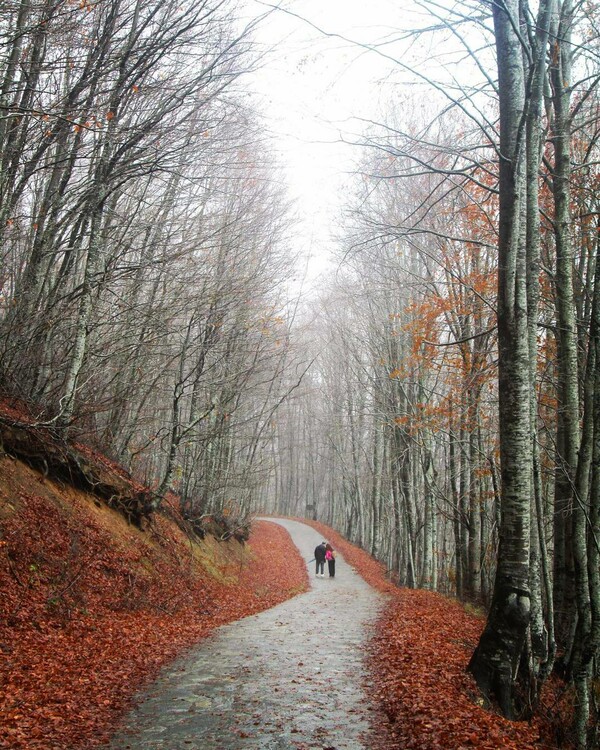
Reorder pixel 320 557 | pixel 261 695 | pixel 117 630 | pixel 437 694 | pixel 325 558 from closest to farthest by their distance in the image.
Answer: pixel 437 694, pixel 261 695, pixel 117 630, pixel 325 558, pixel 320 557

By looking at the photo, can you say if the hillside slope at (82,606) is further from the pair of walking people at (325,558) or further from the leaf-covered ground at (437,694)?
the pair of walking people at (325,558)

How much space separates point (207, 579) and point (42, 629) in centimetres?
675

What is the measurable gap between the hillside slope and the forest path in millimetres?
359

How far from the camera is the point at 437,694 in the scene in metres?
5.33

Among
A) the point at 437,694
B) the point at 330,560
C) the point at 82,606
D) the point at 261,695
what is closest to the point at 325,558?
the point at 330,560

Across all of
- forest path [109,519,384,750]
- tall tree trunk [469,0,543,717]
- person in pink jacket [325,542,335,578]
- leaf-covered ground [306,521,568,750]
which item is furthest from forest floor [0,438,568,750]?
person in pink jacket [325,542,335,578]

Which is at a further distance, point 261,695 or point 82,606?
point 82,606

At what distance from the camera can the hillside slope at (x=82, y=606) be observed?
15.4 feet

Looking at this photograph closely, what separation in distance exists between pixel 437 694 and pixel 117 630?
4.33 meters

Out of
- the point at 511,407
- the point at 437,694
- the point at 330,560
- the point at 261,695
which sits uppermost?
the point at 511,407

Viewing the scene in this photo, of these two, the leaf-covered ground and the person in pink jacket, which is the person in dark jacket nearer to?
the person in pink jacket

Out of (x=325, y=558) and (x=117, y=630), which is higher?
(x=117, y=630)

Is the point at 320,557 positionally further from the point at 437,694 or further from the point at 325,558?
the point at 437,694

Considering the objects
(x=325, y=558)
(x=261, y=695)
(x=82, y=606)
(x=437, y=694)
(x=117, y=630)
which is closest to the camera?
(x=437, y=694)
